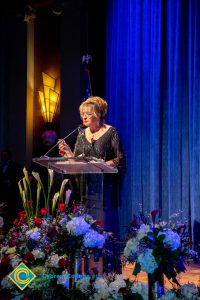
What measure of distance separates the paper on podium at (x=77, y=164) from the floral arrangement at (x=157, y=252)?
691 millimetres

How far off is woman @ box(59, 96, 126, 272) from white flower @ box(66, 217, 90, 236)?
838 millimetres

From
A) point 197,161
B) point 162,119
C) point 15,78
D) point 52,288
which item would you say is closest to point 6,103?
point 15,78

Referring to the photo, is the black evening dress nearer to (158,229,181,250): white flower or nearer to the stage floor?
Answer: the stage floor

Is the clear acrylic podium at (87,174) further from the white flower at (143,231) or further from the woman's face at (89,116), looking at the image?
the white flower at (143,231)

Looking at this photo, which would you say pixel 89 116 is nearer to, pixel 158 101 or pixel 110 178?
pixel 110 178

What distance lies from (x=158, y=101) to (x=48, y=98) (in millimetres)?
2217

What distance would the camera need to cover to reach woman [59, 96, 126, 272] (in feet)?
9.62

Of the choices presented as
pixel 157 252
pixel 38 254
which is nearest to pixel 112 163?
pixel 38 254

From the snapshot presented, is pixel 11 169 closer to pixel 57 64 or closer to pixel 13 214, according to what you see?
pixel 13 214

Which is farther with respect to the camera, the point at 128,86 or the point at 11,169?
the point at 11,169

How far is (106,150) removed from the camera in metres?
3.05

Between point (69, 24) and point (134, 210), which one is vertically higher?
point (69, 24)

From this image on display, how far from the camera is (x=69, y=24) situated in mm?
5512

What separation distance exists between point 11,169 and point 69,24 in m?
2.27
